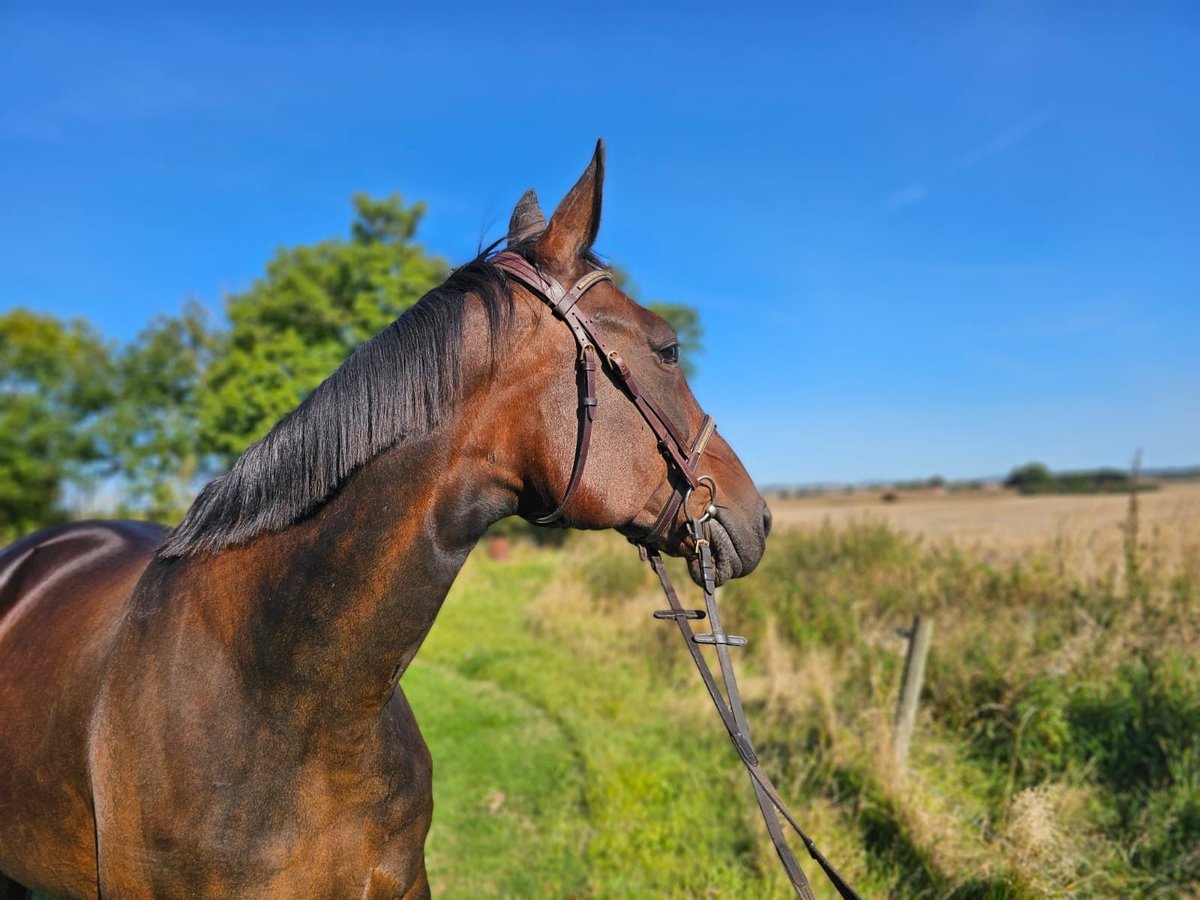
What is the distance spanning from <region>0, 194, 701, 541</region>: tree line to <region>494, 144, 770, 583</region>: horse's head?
18739 millimetres

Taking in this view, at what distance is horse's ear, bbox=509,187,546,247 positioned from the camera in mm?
2168

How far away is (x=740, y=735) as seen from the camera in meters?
2.12

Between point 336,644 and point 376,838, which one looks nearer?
point 336,644

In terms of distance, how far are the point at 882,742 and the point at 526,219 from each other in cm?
416

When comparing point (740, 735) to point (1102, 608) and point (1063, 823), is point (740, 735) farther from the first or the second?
point (1102, 608)

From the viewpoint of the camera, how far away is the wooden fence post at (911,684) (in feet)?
16.7

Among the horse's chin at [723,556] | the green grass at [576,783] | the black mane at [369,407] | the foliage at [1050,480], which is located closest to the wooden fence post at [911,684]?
the green grass at [576,783]

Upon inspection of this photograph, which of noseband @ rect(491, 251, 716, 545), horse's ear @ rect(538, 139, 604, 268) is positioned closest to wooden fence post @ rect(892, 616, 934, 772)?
noseband @ rect(491, 251, 716, 545)

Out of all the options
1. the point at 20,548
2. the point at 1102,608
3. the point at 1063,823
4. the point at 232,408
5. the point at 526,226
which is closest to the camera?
the point at 526,226

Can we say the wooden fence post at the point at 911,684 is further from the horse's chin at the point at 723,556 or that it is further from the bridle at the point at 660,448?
the horse's chin at the point at 723,556

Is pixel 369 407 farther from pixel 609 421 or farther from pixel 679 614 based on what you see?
pixel 679 614

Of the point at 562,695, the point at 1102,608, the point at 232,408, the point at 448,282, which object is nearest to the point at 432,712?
the point at 562,695

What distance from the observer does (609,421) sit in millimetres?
1931

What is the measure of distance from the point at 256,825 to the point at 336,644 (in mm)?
496
